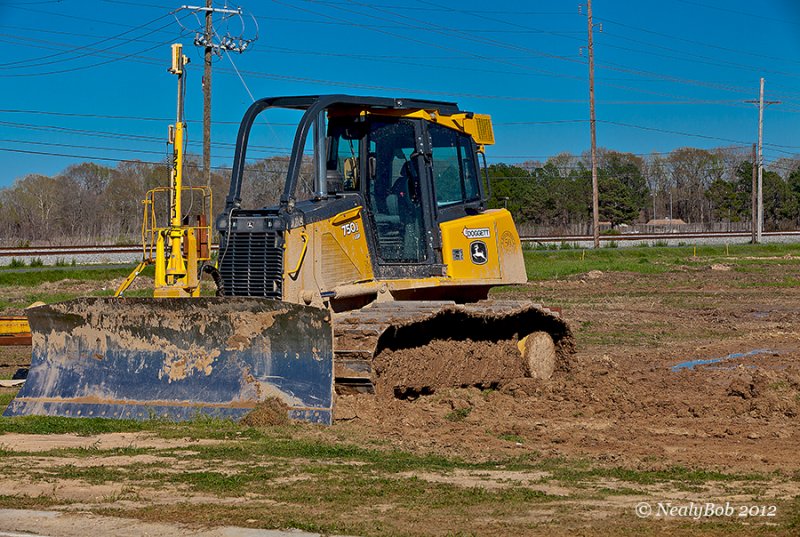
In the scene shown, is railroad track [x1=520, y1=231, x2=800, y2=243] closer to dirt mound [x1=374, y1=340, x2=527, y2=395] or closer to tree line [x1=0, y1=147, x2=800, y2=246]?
tree line [x1=0, y1=147, x2=800, y2=246]

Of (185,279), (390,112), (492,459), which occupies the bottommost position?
(492,459)

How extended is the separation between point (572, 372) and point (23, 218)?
6505 centimetres

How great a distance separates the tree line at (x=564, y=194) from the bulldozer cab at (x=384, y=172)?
45.1 m

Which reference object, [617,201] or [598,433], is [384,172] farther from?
[617,201]

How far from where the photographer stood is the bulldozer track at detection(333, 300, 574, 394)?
32.9 feet

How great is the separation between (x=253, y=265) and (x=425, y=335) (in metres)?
2.05

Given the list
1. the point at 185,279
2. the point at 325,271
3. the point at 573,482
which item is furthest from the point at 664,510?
the point at 185,279

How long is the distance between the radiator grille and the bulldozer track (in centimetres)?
86

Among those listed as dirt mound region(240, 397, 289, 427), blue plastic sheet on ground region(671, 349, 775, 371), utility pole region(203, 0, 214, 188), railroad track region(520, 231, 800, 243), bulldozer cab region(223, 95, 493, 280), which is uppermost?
utility pole region(203, 0, 214, 188)

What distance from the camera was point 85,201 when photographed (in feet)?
240

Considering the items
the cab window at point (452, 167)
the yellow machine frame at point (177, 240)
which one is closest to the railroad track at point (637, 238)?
the yellow machine frame at point (177, 240)

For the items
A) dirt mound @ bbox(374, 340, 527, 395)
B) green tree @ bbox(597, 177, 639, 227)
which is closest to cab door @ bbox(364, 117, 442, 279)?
dirt mound @ bbox(374, 340, 527, 395)

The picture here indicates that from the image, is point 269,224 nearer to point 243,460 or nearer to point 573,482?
point 243,460

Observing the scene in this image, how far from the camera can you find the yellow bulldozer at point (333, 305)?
33.5ft
